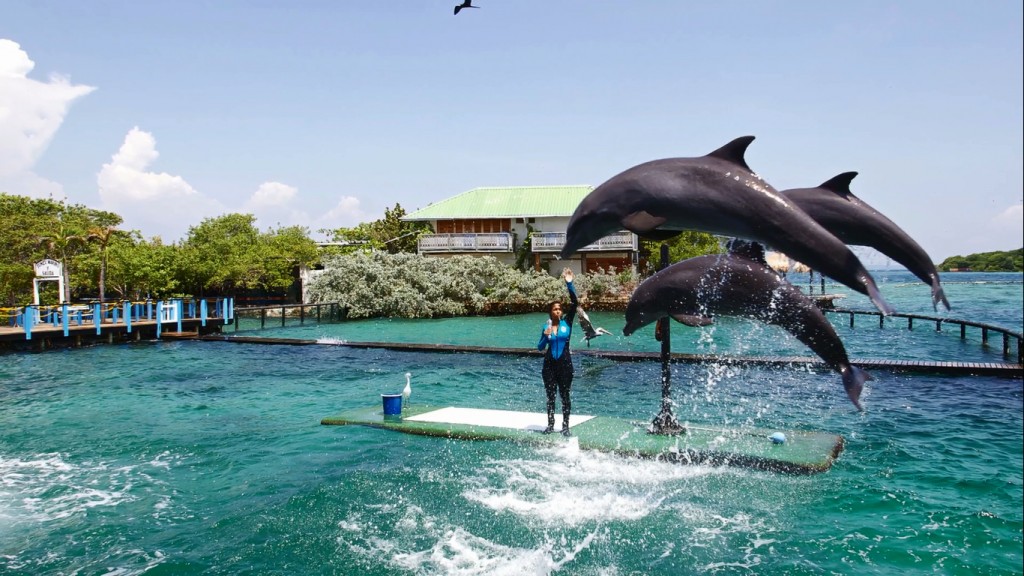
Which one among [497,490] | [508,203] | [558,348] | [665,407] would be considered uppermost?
[508,203]

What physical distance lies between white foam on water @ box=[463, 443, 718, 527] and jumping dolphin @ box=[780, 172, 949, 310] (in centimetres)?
427

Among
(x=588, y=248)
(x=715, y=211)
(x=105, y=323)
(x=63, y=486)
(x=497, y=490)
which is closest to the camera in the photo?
(x=715, y=211)

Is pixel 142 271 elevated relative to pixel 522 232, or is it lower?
lower

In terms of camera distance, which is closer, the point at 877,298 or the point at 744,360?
the point at 877,298

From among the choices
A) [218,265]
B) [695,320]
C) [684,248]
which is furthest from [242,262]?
[695,320]

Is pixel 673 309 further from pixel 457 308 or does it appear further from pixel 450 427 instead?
pixel 457 308

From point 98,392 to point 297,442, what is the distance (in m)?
8.25

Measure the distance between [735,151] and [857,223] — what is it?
2.39 feet

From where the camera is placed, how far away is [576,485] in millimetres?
7816

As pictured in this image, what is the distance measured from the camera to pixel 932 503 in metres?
7.70

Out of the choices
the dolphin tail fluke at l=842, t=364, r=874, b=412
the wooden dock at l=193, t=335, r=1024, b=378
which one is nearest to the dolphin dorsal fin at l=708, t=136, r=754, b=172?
the dolphin tail fluke at l=842, t=364, r=874, b=412

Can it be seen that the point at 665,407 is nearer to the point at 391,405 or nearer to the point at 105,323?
the point at 391,405

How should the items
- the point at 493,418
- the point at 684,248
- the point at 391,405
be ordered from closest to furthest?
the point at 493,418, the point at 391,405, the point at 684,248

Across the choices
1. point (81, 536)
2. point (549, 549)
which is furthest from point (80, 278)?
point (549, 549)
